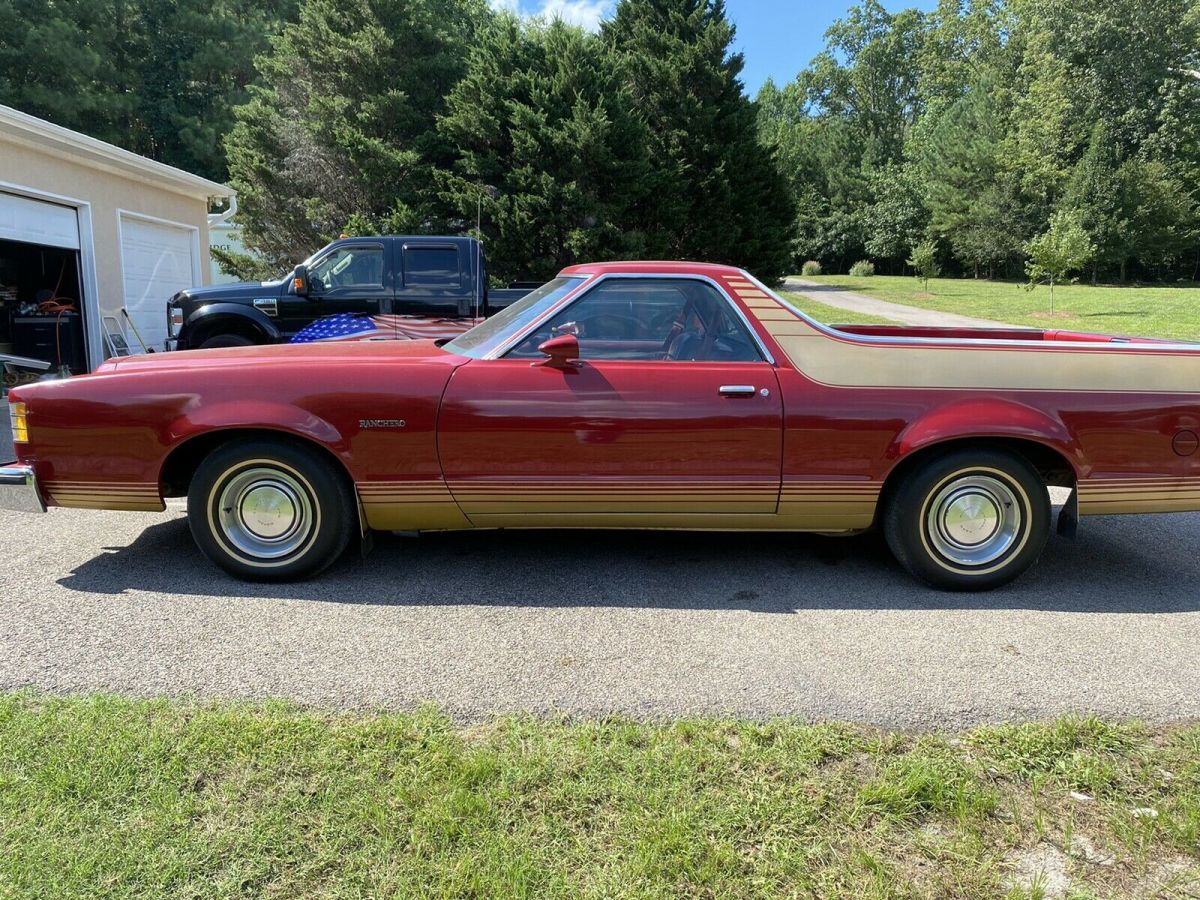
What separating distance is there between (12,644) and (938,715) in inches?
141

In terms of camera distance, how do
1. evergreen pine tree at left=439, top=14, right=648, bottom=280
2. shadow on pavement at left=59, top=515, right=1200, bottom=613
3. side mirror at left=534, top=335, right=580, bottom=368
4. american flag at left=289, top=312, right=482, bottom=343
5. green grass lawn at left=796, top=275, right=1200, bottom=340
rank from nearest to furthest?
side mirror at left=534, top=335, right=580, bottom=368 < shadow on pavement at left=59, top=515, right=1200, bottom=613 < american flag at left=289, top=312, right=482, bottom=343 < evergreen pine tree at left=439, top=14, right=648, bottom=280 < green grass lawn at left=796, top=275, right=1200, bottom=340

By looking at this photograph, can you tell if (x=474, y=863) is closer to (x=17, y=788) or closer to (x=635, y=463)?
(x=17, y=788)

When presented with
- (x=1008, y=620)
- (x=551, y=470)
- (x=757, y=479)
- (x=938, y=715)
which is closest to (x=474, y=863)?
(x=938, y=715)

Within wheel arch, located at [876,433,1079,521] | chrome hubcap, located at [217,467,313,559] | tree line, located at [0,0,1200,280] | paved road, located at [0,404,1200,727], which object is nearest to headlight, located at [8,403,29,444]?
paved road, located at [0,404,1200,727]

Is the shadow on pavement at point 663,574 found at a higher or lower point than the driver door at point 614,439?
lower

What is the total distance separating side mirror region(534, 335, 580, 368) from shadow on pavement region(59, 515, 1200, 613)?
110 centimetres

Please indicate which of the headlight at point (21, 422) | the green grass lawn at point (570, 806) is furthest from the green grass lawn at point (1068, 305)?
the headlight at point (21, 422)

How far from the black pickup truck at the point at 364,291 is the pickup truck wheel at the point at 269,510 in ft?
18.6

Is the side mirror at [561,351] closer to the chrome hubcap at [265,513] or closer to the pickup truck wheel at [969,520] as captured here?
the chrome hubcap at [265,513]

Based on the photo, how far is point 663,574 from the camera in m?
4.17

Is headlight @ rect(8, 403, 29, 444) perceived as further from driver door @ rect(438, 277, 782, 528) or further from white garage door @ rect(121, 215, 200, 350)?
white garage door @ rect(121, 215, 200, 350)

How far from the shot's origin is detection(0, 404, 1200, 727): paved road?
2912 millimetres

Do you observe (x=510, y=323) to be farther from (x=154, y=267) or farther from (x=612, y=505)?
(x=154, y=267)

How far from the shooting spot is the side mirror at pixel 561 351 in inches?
147
